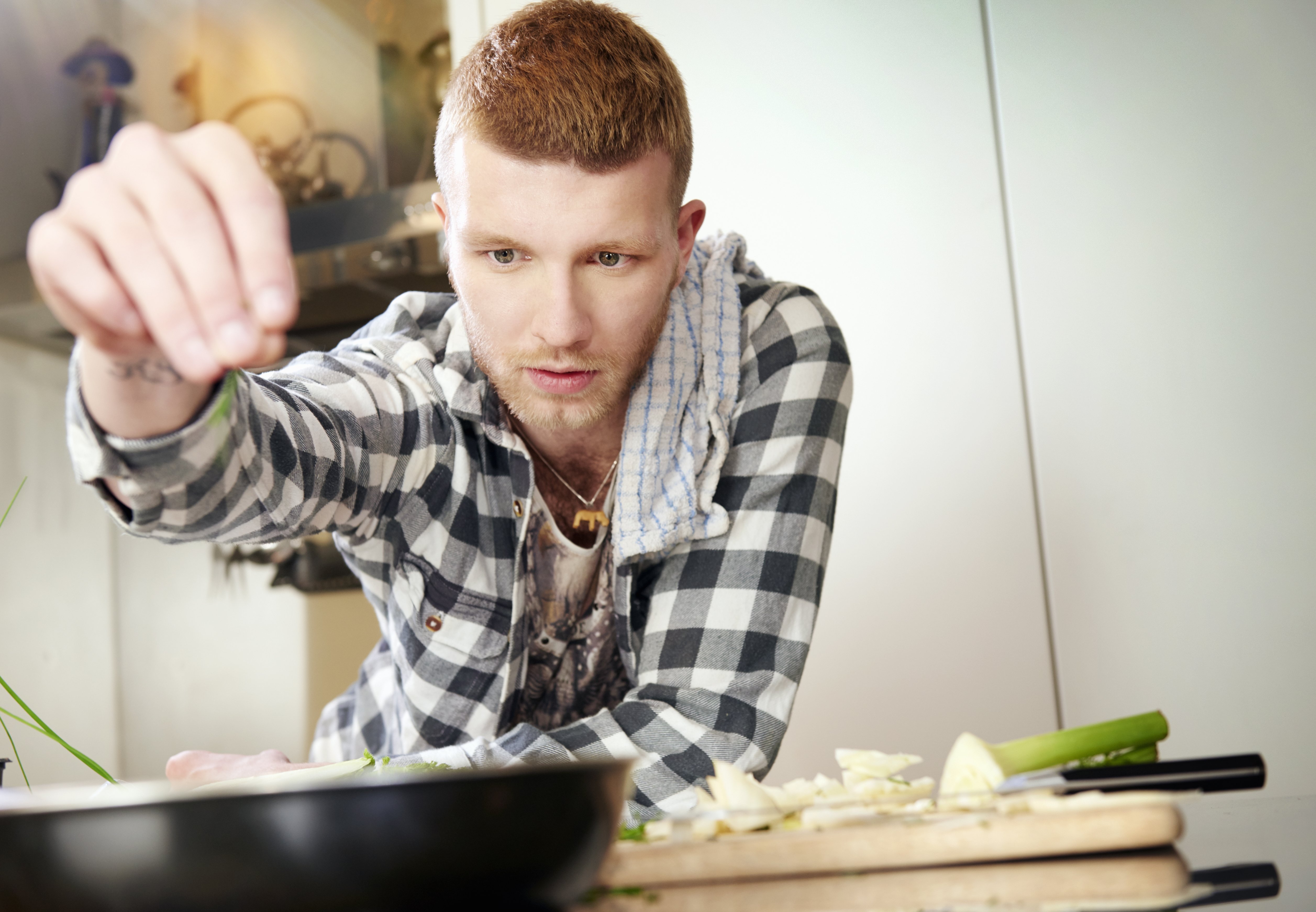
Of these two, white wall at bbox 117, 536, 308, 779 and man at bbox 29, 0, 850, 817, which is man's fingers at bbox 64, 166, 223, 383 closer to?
man at bbox 29, 0, 850, 817

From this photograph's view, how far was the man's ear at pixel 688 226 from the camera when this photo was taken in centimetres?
102

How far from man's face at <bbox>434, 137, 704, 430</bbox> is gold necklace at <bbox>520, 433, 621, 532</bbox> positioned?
0.10m

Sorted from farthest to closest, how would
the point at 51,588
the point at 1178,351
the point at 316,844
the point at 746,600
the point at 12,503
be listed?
the point at 51,588 < the point at 1178,351 < the point at 746,600 < the point at 12,503 < the point at 316,844

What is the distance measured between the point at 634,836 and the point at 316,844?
0.63 feet

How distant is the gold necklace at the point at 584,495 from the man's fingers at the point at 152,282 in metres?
0.61

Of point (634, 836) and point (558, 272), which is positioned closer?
point (634, 836)

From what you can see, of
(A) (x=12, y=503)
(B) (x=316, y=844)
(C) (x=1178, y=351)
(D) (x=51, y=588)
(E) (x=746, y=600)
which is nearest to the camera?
(B) (x=316, y=844)

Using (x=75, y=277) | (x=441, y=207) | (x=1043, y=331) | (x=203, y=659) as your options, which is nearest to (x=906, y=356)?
(x=1043, y=331)

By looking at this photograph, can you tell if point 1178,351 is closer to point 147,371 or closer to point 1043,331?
point 1043,331

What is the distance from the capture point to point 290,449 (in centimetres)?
68

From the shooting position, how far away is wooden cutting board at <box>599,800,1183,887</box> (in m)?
0.39

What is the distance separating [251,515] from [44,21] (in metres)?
2.10

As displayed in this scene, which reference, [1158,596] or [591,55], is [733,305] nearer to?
[591,55]

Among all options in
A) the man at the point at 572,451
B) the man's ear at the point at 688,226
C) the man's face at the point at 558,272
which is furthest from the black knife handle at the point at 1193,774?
the man's ear at the point at 688,226
